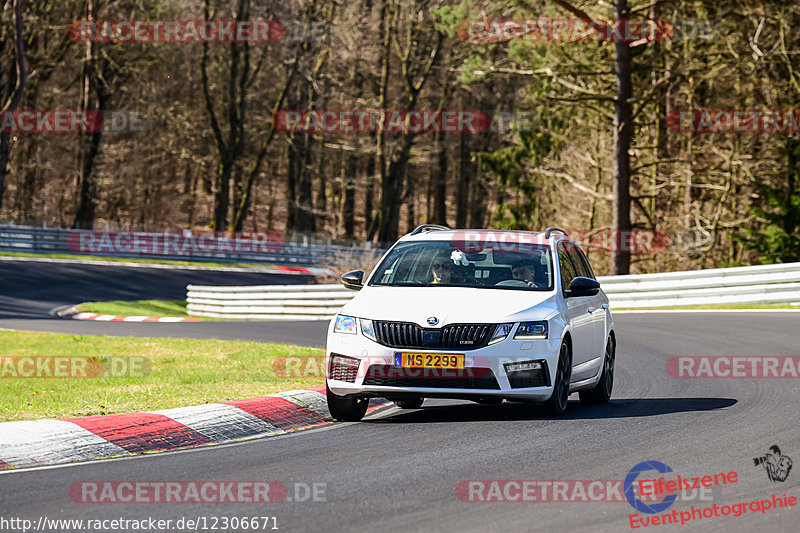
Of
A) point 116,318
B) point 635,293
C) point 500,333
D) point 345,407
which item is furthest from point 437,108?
point 500,333

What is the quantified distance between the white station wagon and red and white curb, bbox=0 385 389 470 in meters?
0.55

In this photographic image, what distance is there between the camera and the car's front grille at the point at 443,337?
902 cm

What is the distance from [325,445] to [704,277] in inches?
734

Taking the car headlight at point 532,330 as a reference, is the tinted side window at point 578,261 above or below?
above

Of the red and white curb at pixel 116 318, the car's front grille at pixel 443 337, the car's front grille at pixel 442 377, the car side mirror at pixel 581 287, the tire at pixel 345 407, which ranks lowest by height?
the red and white curb at pixel 116 318

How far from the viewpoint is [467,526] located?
5547mm

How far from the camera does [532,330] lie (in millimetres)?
9250

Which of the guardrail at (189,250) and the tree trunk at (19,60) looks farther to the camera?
the guardrail at (189,250)

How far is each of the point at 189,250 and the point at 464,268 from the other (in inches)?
1584

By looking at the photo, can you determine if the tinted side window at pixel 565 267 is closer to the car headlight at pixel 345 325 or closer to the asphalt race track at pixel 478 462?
the asphalt race track at pixel 478 462

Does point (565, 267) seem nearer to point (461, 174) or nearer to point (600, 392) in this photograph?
point (600, 392)

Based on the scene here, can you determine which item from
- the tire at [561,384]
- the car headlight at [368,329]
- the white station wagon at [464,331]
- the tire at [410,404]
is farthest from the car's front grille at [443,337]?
the tire at [410,404]

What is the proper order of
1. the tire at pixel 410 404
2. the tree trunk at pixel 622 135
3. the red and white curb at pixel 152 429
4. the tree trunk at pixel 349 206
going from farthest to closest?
the tree trunk at pixel 349 206
the tree trunk at pixel 622 135
the tire at pixel 410 404
the red and white curb at pixel 152 429

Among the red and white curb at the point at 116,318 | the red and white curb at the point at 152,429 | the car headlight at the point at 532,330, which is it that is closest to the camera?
the red and white curb at the point at 152,429
